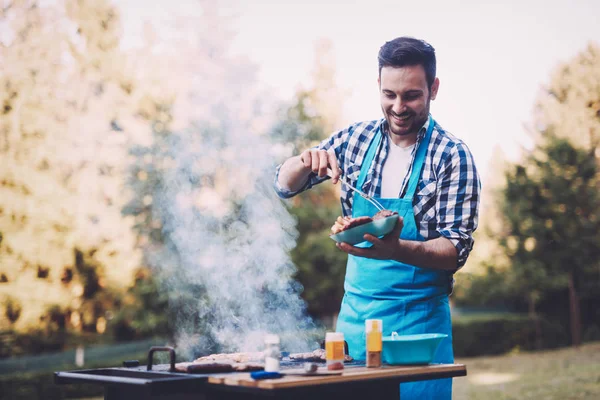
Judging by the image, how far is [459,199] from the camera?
2.41m

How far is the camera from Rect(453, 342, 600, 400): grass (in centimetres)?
906

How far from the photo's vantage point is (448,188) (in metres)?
2.44

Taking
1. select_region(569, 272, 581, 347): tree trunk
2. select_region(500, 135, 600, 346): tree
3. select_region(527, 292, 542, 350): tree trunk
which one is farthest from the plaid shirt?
select_region(569, 272, 581, 347): tree trunk

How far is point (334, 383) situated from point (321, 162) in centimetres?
90

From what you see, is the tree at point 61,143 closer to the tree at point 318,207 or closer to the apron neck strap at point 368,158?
the tree at point 318,207

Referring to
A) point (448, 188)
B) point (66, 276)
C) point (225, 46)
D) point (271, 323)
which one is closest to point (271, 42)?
point (225, 46)

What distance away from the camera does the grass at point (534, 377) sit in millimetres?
9062

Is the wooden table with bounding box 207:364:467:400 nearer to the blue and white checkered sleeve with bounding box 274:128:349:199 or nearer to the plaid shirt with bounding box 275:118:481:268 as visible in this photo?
the plaid shirt with bounding box 275:118:481:268

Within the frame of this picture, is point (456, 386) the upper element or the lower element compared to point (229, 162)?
lower

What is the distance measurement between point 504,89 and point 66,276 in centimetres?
1513

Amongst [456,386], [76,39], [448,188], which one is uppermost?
[76,39]

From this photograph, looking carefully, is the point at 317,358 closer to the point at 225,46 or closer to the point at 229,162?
the point at 229,162

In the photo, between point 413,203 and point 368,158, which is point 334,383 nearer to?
point 413,203

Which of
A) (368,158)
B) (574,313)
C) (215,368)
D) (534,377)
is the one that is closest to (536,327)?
(574,313)
